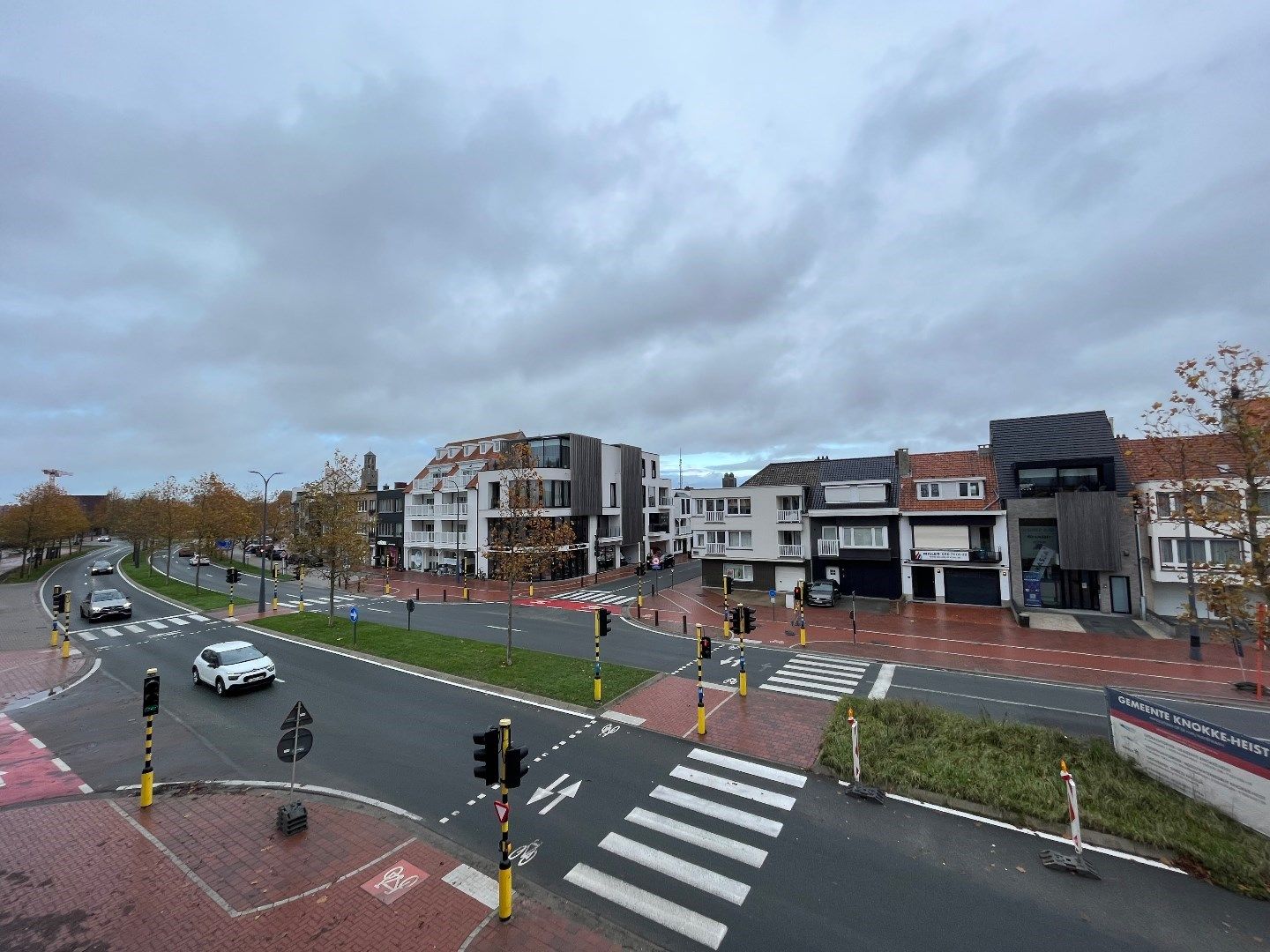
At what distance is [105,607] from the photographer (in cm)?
2848

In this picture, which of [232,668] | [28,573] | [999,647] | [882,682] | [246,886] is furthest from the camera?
[28,573]

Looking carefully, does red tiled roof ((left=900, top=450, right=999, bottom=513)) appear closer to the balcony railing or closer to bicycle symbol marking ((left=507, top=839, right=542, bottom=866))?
the balcony railing

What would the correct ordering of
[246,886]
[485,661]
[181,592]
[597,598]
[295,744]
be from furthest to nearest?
[597,598]
[181,592]
[485,661]
[295,744]
[246,886]

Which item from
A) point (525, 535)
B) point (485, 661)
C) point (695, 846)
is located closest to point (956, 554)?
point (525, 535)

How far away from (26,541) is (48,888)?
6499cm

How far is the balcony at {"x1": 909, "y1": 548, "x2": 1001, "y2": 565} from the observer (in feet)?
105

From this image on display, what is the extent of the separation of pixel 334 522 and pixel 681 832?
2440 centimetres

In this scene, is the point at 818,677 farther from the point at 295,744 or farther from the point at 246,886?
the point at 246,886

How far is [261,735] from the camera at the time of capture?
13.2 meters

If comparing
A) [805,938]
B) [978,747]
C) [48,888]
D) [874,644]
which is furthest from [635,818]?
[874,644]

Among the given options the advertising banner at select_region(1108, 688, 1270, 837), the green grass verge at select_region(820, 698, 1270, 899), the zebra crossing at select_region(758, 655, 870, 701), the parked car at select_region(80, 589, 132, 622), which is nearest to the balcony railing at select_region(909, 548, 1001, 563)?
the zebra crossing at select_region(758, 655, 870, 701)

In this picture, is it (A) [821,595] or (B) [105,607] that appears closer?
(B) [105,607]

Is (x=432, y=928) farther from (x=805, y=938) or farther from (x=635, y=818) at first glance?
(x=805, y=938)

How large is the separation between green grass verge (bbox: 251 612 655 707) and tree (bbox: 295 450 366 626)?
2835 mm
